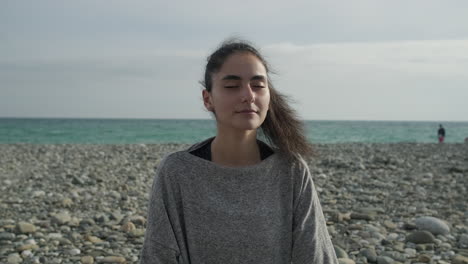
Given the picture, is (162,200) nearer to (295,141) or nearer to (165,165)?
(165,165)

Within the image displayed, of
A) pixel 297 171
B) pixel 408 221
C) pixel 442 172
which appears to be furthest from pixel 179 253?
pixel 442 172

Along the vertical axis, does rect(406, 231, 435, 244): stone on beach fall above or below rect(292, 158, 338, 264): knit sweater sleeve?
below

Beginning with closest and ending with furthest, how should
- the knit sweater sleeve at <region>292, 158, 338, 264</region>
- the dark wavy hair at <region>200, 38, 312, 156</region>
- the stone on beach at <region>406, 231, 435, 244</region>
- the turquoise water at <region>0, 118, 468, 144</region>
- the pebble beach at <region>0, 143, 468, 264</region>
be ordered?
the knit sweater sleeve at <region>292, 158, 338, 264</region> → the dark wavy hair at <region>200, 38, 312, 156</region> → the pebble beach at <region>0, 143, 468, 264</region> → the stone on beach at <region>406, 231, 435, 244</region> → the turquoise water at <region>0, 118, 468, 144</region>

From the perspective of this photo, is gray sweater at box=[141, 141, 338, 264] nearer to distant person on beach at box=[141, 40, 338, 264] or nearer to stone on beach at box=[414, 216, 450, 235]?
distant person on beach at box=[141, 40, 338, 264]

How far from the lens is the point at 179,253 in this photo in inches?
94.6

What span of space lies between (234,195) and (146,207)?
4.33m

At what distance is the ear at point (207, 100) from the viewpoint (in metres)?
2.54

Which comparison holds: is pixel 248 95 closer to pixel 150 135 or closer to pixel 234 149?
pixel 234 149

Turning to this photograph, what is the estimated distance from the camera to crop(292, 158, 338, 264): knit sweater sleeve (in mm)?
2482

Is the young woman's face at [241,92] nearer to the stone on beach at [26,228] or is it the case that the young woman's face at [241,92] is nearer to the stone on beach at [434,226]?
the stone on beach at [26,228]

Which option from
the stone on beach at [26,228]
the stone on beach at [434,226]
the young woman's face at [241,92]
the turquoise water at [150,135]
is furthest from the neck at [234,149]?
the turquoise water at [150,135]

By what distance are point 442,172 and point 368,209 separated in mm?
4883

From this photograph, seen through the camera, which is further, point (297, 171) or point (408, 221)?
point (408, 221)

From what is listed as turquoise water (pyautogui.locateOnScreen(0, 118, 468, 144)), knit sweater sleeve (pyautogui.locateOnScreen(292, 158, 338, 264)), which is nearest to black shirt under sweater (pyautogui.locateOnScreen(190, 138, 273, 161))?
knit sweater sleeve (pyautogui.locateOnScreen(292, 158, 338, 264))
